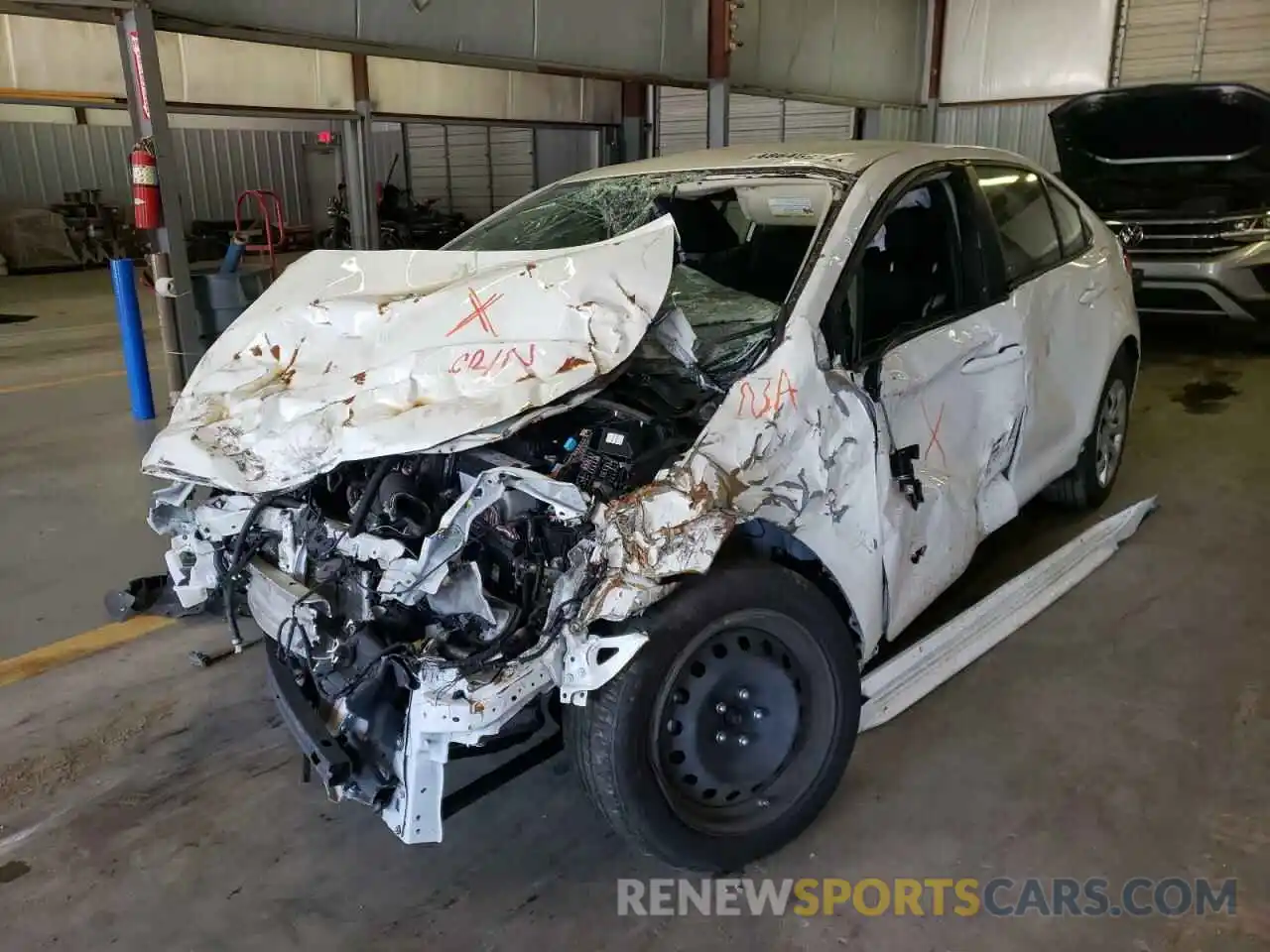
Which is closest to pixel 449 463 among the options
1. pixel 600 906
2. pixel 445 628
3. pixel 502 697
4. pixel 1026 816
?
pixel 445 628

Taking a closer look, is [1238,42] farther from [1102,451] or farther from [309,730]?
[309,730]

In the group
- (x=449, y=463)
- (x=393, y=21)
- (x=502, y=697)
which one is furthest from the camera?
(x=393, y=21)

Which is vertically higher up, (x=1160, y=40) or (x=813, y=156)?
(x=1160, y=40)

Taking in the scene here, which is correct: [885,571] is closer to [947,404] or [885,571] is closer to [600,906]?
[947,404]

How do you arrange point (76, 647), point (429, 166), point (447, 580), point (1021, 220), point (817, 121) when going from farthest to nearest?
point (429, 166) → point (817, 121) → point (1021, 220) → point (76, 647) → point (447, 580)

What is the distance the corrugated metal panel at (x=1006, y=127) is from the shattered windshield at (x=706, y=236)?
369 inches

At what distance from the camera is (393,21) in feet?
18.1

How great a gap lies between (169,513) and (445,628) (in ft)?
3.53

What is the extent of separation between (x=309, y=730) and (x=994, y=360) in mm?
2144

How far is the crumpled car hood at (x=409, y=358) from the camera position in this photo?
211 cm

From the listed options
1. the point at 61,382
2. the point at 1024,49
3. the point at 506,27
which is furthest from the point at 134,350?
the point at 1024,49

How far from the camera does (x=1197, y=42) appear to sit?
1041 centimetres

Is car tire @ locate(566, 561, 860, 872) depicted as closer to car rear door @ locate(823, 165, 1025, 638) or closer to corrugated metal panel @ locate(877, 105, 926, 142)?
car rear door @ locate(823, 165, 1025, 638)

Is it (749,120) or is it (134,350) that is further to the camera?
(749,120)
